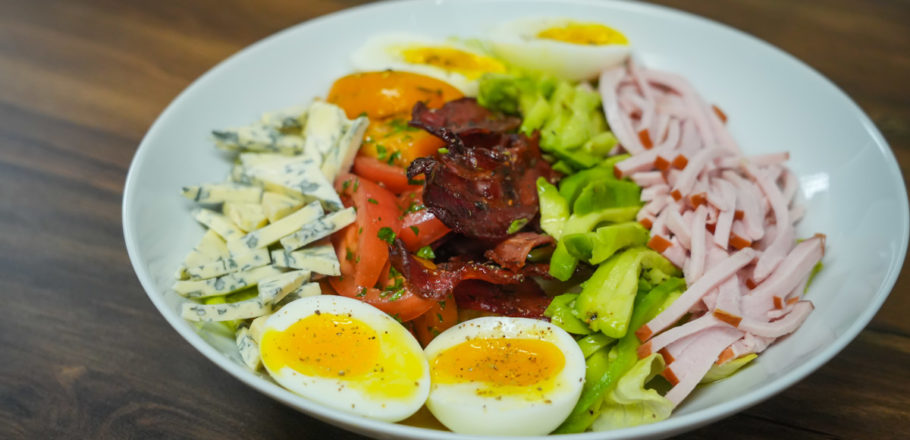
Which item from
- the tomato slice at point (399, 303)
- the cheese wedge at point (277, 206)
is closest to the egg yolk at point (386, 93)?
the cheese wedge at point (277, 206)

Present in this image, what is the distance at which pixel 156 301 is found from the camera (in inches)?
78.5

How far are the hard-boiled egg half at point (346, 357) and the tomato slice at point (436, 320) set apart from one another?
190 mm

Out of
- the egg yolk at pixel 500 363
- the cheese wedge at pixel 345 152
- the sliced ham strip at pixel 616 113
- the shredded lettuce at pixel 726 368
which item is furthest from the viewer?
the sliced ham strip at pixel 616 113

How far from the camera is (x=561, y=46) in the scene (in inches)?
119

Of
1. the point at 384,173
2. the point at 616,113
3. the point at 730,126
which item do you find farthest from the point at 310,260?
the point at 730,126

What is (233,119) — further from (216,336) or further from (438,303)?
(438,303)

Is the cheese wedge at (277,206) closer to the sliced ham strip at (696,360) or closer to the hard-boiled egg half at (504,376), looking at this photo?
the hard-boiled egg half at (504,376)

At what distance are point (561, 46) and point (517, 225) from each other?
3.42 ft

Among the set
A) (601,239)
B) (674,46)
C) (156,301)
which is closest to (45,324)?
(156,301)

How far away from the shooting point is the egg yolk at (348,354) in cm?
186

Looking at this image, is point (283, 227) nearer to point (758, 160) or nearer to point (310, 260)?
point (310, 260)

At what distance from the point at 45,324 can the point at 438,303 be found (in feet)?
4.47

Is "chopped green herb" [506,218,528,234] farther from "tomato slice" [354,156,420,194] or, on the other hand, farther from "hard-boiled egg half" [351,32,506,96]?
"hard-boiled egg half" [351,32,506,96]

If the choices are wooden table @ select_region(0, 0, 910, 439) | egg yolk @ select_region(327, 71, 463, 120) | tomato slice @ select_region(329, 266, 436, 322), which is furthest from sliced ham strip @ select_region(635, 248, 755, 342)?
egg yolk @ select_region(327, 71, 463, 120)
